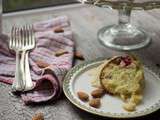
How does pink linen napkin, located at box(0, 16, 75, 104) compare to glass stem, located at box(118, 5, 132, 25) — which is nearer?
pink linen napkin, located at box(0, 16, 75, 104)

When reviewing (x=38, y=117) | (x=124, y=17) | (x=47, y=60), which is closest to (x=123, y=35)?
(x=124, y=17)

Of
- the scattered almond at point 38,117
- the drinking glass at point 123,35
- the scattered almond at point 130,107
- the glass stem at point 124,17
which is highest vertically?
the glass stem at point 124,17

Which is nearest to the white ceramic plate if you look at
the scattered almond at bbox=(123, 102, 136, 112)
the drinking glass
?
the scattered almond at bbox=(123, 102, 136, 112)

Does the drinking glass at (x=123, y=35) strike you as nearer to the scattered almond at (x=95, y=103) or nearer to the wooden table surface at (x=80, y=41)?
the wooden table surface at (x=80, y=41)

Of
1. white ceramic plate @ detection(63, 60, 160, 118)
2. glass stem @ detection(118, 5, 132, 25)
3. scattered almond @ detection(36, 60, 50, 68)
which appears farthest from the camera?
glass stem @ detection(118, 5, 132, 25)

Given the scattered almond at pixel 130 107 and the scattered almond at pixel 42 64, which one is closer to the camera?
the scattered almond at pixel 130 107

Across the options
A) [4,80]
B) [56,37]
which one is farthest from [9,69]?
[56,37]

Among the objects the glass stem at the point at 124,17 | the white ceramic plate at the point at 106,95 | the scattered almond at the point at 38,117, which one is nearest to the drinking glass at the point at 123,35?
the glass stem at the point at 124,17

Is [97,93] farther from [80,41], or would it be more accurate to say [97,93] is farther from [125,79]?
[80,41]

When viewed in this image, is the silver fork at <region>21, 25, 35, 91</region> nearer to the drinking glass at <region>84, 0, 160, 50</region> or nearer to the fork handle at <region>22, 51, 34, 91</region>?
the fork handle at <region>22, 51, 34, 91</region>
